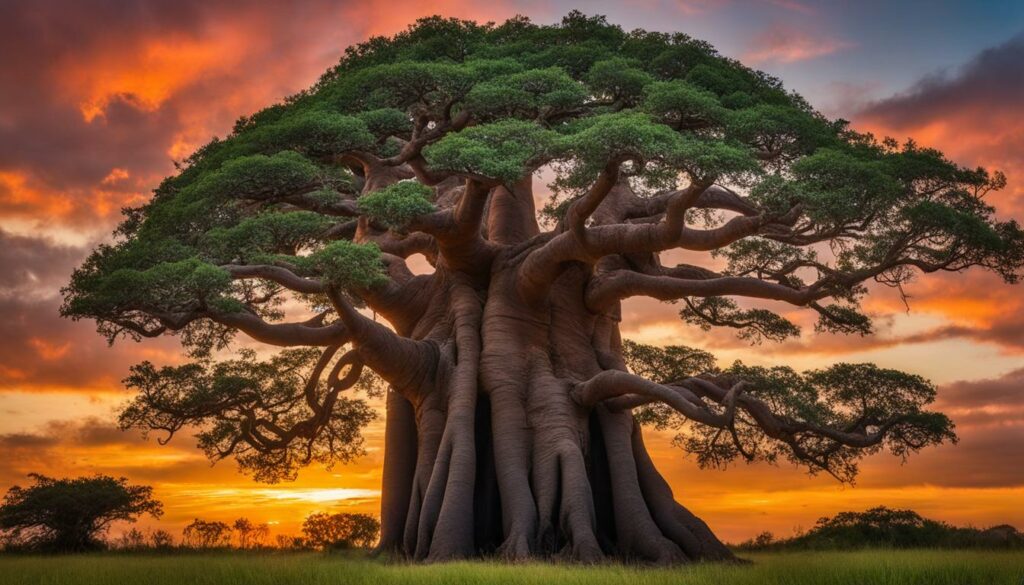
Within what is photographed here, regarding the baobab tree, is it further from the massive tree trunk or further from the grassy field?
the grassy field

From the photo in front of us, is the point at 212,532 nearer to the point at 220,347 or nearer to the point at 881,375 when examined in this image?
the point at 220,347

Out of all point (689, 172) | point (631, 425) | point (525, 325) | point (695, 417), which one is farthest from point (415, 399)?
point (689, 172)

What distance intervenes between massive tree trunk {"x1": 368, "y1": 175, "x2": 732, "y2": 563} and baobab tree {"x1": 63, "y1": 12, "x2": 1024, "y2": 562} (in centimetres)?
4

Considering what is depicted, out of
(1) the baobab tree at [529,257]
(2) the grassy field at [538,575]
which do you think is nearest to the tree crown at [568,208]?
(1) the baobab tree at [529,257]

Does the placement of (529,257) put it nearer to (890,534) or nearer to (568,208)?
(568,208)

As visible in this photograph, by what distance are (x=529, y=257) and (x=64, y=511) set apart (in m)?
11.3

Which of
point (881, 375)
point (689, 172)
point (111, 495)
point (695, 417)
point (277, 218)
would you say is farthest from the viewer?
point (111, 495)

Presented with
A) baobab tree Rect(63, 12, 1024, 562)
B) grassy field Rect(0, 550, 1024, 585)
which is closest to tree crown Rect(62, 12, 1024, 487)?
baobab tree Rect(63, 12, 1024, 562)

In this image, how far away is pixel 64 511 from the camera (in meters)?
19.6

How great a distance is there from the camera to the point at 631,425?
16.5 m

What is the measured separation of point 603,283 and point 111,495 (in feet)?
37.0

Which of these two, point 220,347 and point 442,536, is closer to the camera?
point 442,536

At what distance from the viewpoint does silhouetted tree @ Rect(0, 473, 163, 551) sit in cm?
1945

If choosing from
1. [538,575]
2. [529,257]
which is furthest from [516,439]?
[538,575]
